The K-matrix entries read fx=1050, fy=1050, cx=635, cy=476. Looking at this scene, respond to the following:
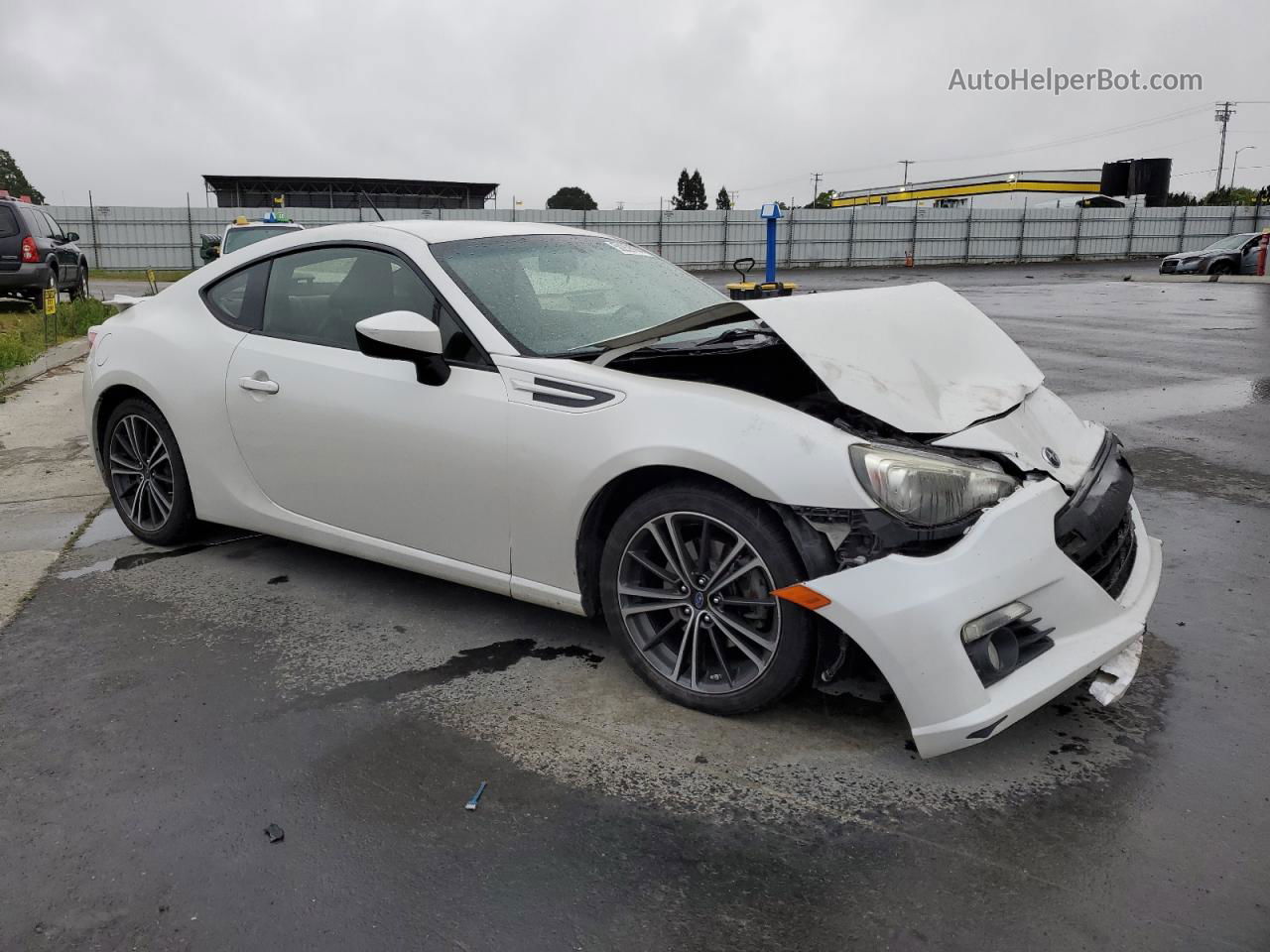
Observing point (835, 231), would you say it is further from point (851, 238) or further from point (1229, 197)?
point (1229, 197)

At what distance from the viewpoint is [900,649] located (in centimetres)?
273

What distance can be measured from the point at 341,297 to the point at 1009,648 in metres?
2.79

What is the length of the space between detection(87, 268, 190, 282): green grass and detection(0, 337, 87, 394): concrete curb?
78.5ft

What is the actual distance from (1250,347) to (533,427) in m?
Answer: 12.1

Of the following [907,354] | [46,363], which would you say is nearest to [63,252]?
[46,363]

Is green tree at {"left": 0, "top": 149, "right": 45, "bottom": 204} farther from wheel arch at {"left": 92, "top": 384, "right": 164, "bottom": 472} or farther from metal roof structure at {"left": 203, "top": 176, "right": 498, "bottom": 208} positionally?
wheel arch at {"left": 92, "top": 384, "right": 164, "bottom": 472}

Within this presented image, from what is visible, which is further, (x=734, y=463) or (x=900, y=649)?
(x=734, y=463)

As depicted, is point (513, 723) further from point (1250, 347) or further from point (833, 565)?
point (1250, 347)

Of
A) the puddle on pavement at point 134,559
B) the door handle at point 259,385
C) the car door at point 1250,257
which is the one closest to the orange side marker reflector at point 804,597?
the door handle at point 259,385

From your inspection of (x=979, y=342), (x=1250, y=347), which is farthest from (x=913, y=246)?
(x=979, y=342)

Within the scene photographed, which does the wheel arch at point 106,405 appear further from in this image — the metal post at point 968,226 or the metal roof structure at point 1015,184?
the metal roof structure at point 1015,184

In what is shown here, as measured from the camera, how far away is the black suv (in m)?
15.4

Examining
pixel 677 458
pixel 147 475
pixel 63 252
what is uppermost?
pixel 63 252

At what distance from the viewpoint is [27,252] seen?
1554 cm
